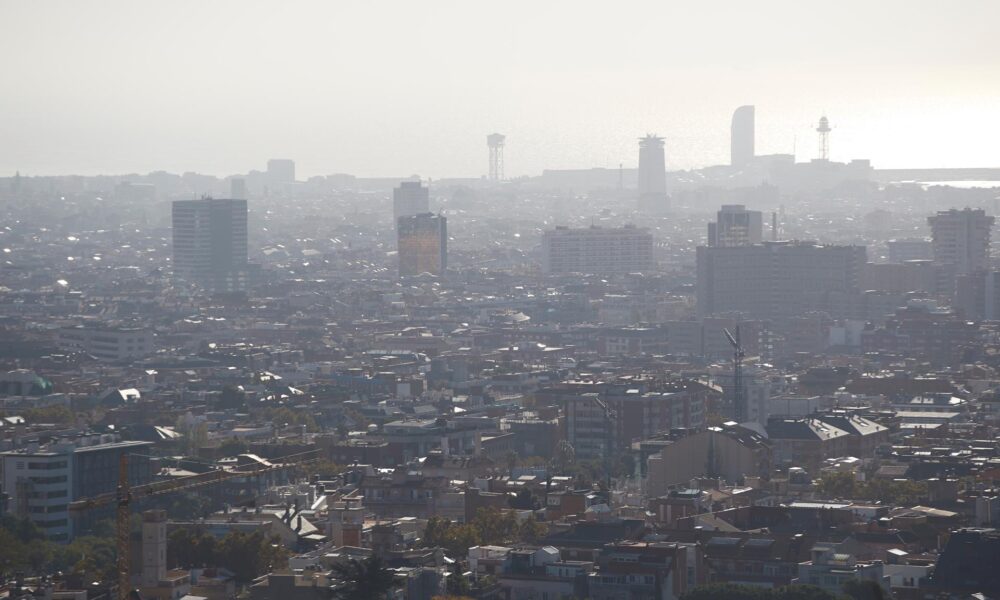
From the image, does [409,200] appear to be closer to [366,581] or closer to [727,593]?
[727,593]

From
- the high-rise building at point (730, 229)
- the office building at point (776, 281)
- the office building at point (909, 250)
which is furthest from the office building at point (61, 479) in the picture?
the office building at point (909, 250)

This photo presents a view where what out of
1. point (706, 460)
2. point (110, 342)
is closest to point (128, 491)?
point (706, 460)

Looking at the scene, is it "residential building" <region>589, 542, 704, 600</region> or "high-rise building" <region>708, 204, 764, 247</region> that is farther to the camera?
"high-rise building" <region>708, 204, 764, 247</region>

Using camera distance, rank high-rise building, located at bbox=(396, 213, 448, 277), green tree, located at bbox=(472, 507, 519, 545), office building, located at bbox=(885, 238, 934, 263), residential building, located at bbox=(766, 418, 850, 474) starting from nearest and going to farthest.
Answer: green tree, located at bbox=(472, 507, 519, 545)
residential building, located at bbox=(766, 418, 850, 474)
office building, located at bbox=(885, 238, 934, 263)
high-rise building, located at bbox=(396, 213, 448, 277)

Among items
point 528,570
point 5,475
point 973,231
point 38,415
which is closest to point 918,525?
point 528,570

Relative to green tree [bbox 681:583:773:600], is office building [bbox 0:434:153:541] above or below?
below

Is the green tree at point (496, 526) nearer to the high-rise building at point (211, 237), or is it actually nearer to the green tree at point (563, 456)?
A: the green tree at point (563, 456)

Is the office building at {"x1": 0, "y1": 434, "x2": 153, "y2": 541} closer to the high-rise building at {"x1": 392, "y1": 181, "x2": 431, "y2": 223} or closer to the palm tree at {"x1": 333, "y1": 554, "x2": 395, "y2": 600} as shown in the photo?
the palm tree at {"x1": 333, "y1": 554, "x2": 395, "y2": 600}

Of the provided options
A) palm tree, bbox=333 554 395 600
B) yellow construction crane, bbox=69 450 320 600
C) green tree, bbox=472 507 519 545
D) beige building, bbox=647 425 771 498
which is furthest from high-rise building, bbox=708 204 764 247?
palm tree, bbox=333 554 395 600
